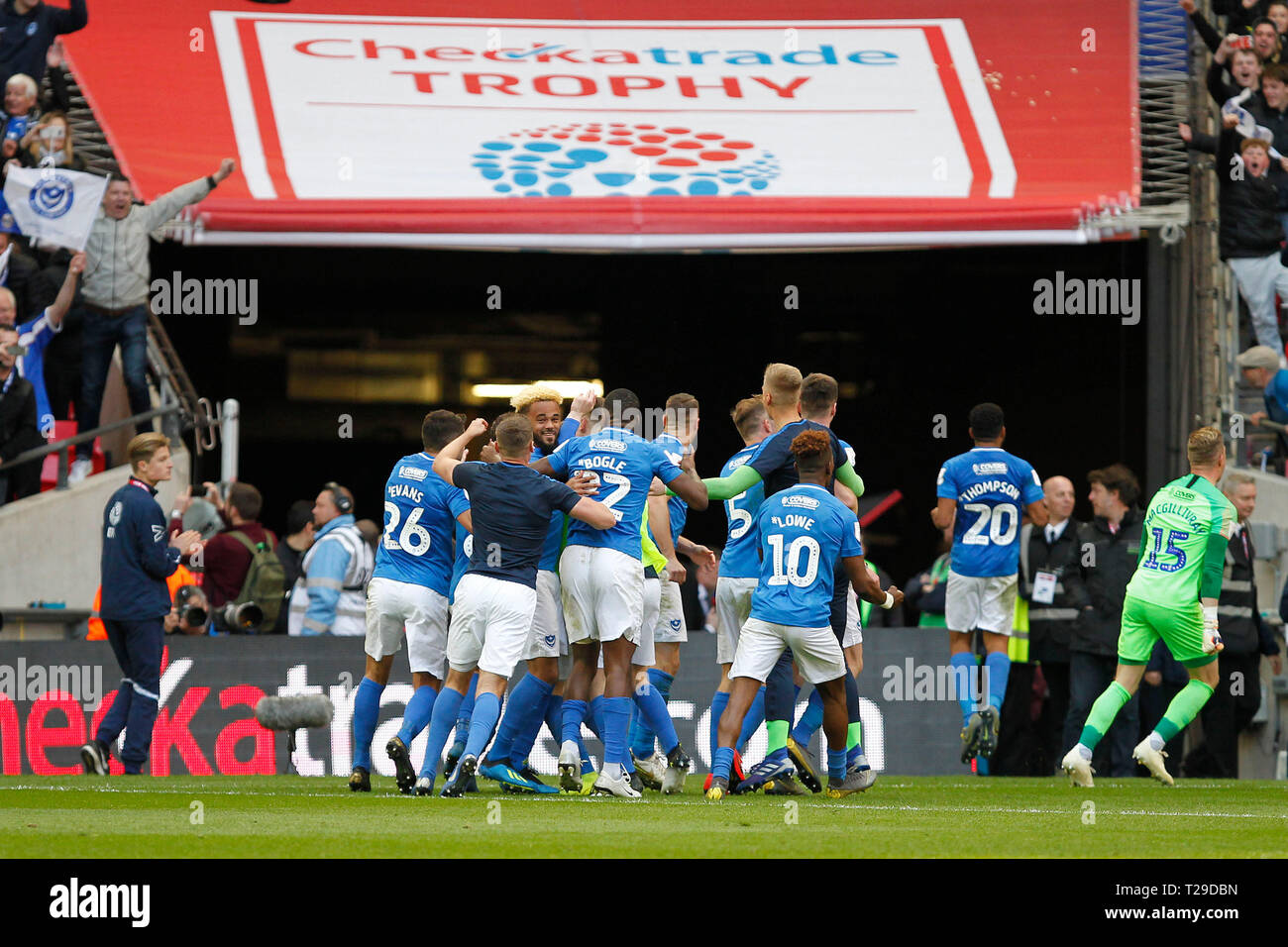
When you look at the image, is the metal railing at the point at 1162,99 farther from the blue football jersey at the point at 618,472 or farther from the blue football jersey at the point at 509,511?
the blue football jersey at the point at 509,511

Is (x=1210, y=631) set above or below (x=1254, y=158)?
below

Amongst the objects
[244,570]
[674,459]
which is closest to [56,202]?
[244,570]

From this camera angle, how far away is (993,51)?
17.6 m

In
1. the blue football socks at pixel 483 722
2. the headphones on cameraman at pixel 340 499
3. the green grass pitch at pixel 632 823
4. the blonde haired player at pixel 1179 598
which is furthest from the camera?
the headphones on cameraman at pixel 340 499

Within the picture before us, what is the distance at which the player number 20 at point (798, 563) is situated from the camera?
9.79 m

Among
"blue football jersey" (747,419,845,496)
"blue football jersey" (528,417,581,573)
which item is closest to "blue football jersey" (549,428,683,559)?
"blue football jersey" (528,417,581,573)

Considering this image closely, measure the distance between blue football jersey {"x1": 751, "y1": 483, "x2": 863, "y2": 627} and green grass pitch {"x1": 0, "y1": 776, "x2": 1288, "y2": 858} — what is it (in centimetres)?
99

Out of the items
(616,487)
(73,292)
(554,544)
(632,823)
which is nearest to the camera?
(632,823)

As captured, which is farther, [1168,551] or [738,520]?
[1168,551]

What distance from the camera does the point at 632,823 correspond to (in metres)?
8.08

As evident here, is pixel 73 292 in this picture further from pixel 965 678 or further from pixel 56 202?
pixel 965 678

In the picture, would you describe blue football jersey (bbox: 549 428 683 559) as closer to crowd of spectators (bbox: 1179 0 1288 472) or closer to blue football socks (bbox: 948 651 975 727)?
blue football socks (bbox: 948 651 975 727)

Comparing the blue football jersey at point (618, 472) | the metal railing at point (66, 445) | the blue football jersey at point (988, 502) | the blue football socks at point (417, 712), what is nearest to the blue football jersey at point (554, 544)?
the blue football jersey at point (618, 472)

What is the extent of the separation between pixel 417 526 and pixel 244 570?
4.52 m
